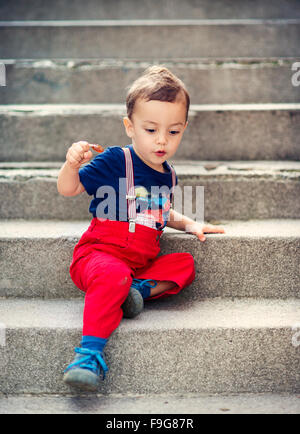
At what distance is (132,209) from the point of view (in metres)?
1.72

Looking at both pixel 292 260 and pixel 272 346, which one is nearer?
pixel 272 346

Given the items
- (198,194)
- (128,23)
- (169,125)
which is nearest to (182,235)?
(198,194)

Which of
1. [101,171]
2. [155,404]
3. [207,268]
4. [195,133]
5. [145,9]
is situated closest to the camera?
[155,404]

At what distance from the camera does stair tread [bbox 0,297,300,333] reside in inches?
61.1

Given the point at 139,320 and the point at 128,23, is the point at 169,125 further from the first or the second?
the point at 128,23

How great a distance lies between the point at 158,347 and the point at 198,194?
0.85 meters

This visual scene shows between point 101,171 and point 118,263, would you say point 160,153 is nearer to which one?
point 101,171

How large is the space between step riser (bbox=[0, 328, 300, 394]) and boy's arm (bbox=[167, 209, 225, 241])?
0.47 meters

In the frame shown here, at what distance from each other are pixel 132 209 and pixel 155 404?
0.69 m

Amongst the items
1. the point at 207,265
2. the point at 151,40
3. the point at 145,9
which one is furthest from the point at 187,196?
the point at 145,9

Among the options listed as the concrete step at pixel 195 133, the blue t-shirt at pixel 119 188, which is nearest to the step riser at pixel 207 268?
the blue t-shirt at pixel 119 188
